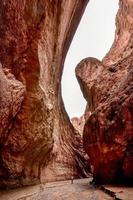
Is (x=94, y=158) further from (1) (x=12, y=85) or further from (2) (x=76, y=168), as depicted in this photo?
(2) (x=76, y=168)

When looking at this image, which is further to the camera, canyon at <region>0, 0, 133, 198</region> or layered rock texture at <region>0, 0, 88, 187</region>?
layered rock texture at <region>0, 0, 88, 187</region>

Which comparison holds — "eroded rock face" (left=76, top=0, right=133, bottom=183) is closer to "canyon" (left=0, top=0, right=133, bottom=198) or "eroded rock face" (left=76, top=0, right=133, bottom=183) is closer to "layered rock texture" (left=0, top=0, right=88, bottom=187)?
"canyon" (left=0, top=0, right=133, bottom=198)

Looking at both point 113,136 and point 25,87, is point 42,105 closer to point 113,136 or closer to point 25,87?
point 25,87

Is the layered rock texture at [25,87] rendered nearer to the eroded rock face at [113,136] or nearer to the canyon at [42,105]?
the canyon at [42,105]

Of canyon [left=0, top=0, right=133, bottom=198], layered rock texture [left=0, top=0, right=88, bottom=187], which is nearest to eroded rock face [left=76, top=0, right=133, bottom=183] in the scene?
canyon [left=0, top=0, right=133, bottom=198]

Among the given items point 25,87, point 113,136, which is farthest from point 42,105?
point 113,136

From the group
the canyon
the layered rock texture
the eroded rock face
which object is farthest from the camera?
the layered rock texture

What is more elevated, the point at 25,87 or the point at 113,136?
the point at 25,87

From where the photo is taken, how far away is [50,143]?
8164mm

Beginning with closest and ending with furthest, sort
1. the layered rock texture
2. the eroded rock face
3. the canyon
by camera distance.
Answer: the eroded rock face < the canyon < the layered rock texture

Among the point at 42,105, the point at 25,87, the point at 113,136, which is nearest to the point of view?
the point at 113,136

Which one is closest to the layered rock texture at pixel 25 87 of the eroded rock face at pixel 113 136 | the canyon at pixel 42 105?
the canyon at pixel 42 105

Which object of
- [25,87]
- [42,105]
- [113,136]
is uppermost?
A: [25,87]

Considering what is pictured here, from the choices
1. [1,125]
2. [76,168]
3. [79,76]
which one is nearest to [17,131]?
[1,125]
